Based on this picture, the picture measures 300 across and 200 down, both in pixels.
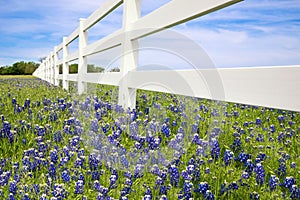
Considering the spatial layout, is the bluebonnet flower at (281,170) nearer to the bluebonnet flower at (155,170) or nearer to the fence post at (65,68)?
the bluebonnet flower at (155,170)

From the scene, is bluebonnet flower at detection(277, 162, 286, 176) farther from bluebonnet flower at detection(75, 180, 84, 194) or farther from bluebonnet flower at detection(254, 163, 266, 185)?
bluebonnet flower at detection(75, 180, 84, 194)

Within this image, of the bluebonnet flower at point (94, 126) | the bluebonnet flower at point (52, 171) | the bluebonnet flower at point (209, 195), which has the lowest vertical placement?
the bluebonnet flower at point (209, 195)

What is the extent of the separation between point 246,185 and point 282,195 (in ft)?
0.85

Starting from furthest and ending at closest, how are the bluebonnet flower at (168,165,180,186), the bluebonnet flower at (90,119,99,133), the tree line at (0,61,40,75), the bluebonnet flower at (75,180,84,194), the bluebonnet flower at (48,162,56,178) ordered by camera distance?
1. the tree line at (0,61,40,75)
2. the bluebonnet flower at (90,119,99,133)
3. the bluebonnet flower at (48,162,56,178)
4. the bluebonnet flower at (168,165,180,186)
5. the bluebonnet flower at (75,180,84,194)

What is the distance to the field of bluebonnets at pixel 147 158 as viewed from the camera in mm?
→ 2656

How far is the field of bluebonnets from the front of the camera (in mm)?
2656

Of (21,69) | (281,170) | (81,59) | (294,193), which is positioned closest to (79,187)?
(294,193)

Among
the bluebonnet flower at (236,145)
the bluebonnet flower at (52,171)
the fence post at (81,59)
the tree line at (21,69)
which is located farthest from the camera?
the tree line at (21,69)

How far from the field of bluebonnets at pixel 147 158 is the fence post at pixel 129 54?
14.4 inches

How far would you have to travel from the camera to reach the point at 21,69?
48469mm

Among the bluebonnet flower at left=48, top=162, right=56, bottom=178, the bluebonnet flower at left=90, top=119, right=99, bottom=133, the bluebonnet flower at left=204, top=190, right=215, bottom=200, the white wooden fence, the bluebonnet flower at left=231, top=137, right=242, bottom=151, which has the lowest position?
the bluebonnet flower at left=204, top=190, right=215, bottom=200

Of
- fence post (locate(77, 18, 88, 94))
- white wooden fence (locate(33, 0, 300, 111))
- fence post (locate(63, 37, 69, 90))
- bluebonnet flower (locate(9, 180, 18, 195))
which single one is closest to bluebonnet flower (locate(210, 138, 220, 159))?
white wooden fence (locate(33, 0, 300, 111))

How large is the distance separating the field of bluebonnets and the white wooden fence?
1.44 feet

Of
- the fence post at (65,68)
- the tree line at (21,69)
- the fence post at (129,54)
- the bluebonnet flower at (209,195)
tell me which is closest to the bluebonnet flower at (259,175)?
the bluebonnet flower at (209,195)
